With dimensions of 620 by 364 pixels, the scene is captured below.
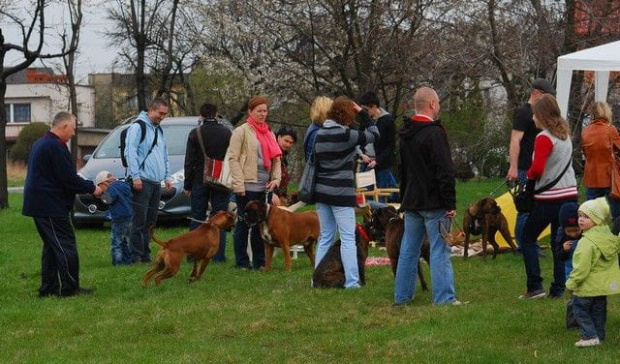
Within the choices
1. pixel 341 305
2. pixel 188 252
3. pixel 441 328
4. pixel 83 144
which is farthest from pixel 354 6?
pixel 83 144

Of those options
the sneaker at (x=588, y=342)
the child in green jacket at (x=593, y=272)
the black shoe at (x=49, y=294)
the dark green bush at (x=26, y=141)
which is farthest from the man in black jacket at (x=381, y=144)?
the dark green bush at (x=26, y=141)

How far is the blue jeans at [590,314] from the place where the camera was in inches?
274

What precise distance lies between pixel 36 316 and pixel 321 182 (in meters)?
2.93

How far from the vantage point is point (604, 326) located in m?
7.16

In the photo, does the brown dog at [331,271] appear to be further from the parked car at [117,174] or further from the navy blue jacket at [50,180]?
the parked car at [117,174]

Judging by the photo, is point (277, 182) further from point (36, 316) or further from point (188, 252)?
point (36, 316)

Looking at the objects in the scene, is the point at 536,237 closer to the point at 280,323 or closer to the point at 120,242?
the point at 280,323

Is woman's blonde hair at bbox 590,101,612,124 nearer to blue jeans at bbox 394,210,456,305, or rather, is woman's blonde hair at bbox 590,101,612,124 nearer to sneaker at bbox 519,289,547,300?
sneaker at bbox 519,289,547,300

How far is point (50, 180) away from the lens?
9.98 metres

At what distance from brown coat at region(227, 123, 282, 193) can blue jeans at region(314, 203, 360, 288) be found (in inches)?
61.1

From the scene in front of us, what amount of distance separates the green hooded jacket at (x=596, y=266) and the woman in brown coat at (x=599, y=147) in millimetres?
3851

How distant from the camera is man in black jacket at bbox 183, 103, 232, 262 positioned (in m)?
12.1

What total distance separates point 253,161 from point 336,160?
1.92 meters

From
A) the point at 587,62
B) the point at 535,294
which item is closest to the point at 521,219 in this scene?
the point at 587,62
